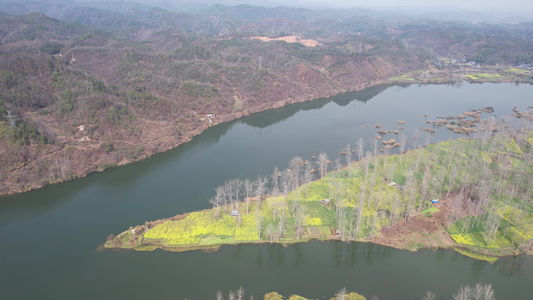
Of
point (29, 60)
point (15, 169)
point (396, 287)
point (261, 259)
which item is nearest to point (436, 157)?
point (396, 287)

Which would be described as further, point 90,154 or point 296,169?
point 90,154

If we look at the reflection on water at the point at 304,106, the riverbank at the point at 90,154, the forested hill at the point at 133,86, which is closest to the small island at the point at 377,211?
the riverbank at the point at 90,154

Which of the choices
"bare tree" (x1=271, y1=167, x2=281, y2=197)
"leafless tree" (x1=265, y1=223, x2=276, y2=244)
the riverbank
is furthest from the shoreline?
the riverbank

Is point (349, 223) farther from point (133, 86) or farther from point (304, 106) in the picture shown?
point (133, 86)

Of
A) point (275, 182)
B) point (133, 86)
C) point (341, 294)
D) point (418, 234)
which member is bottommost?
point (341, 294)

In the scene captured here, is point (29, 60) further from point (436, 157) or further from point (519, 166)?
point (519, 166)

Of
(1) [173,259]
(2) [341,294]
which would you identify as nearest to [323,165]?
(2) [341,294]

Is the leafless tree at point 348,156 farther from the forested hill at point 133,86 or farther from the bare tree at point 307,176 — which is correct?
the forested hill at point 133,86
